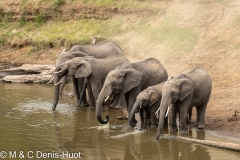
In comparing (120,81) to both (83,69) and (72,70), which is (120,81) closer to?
(83,69)

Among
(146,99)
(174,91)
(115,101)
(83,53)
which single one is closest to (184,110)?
(174,91)

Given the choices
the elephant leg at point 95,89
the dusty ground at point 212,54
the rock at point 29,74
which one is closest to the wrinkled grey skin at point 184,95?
the dusty ground at point 212,54

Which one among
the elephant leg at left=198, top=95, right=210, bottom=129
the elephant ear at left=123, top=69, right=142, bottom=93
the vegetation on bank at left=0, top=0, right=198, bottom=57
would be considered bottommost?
the elephant leg at left=198, top=95, right=210, bottom=129

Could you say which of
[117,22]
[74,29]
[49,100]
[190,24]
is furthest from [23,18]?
[49,100]

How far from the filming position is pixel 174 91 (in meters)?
13.9

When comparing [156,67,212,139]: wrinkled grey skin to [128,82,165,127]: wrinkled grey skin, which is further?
[128,82,165,127]: wrinkled grey skin

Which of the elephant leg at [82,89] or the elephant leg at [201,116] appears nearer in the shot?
the elephant leg at [201,116]

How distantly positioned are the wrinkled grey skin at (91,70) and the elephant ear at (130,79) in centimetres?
212

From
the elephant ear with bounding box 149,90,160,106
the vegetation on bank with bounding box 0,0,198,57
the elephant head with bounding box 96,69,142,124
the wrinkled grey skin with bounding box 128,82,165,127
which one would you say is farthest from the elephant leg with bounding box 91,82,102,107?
the vegetation on bank with bounding box 0,0,198,57

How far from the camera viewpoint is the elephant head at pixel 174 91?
1364 cm

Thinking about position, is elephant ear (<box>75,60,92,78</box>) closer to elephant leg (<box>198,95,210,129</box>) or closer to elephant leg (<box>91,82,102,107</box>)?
elephant leg (<box>91,82,102,107</box>)

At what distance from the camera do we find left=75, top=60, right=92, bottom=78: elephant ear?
17.4 metres

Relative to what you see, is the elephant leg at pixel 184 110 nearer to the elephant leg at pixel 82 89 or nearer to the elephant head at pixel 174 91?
the elephant head at pixel 174 91

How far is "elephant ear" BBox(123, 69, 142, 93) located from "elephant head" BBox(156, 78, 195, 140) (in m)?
1.79
